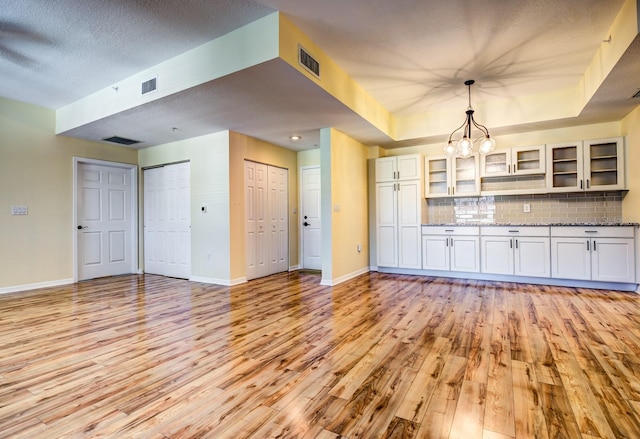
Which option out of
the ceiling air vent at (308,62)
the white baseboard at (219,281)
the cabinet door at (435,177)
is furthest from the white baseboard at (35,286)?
the cabinet door at (435,177)

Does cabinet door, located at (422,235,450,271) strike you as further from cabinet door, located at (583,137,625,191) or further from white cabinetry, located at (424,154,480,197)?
cabinet door, located at (583,137,625,191)

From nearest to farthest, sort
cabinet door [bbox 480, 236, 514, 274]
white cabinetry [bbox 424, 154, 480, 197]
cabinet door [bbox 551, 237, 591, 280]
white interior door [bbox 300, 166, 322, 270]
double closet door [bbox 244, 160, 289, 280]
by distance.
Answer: cabinet door [bbox 551, 237, 591, 280]
cabinet door [bbox 480, 236, 514, 274]
white cabinetry [bbox 424, 154, 480, 197]
double closet door [bbox 244, 160, 289, 280]
white interior door [bbox 300, 166, 322, 270]

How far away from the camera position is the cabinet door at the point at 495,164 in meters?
5.13

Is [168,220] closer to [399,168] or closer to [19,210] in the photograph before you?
[19,210]

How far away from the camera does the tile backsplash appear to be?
15.7ft

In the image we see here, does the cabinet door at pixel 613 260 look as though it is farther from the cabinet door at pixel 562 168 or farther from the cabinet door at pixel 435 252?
the cabinet door at pixel 435 252

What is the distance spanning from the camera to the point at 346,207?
5309 millimetres

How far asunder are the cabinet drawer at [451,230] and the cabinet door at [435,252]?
0.07 m

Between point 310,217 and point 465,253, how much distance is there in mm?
3028

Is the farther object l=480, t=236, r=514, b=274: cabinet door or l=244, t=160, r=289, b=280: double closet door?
l=244, t=160, r=289, b=280: double closet door

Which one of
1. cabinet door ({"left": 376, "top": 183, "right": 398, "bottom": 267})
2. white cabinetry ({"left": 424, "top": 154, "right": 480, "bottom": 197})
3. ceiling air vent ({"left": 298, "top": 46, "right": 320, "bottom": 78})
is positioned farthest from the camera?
cabinet door ({"left": 376, "top": 183, "right": 398, "bottom": 267})

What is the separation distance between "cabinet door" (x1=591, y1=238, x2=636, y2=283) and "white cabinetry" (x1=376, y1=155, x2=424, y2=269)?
2.40m

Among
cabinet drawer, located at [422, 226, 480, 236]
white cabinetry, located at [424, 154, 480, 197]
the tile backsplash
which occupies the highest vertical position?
white cabinetry, located at [424, 154, 480, 197]

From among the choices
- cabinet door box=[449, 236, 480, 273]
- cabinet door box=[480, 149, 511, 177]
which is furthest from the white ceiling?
cabinet door box=[449, 236, 480, 273]
